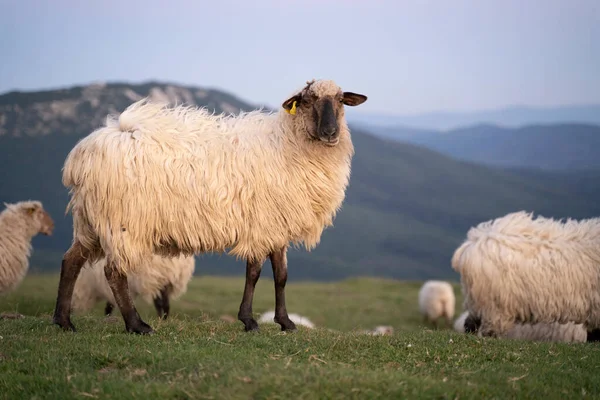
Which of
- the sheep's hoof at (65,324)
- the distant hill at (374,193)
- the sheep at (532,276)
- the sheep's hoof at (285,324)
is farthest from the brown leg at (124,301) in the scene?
the distant hill at (374,193)

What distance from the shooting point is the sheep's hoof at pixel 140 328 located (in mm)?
8511

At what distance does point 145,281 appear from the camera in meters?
14.1

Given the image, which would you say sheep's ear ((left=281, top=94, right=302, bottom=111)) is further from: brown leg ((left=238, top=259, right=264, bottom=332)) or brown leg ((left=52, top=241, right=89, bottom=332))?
brown leg ((left=52, top=241, right=89, bottom=332))

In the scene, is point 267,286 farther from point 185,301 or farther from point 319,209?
point 319,209

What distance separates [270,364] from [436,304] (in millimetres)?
16873

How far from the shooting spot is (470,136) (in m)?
190

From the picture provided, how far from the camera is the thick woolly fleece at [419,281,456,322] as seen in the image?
22703 millimetres

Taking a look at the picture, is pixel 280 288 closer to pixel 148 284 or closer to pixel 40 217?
pixel 148 284

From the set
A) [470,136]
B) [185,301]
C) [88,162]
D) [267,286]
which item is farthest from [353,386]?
[470,136]

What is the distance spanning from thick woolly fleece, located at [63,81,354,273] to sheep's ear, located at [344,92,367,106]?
0.36 m

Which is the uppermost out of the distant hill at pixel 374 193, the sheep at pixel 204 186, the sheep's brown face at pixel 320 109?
the sheep's brown face at pixel 320 109

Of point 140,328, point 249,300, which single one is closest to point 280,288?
point 249,300

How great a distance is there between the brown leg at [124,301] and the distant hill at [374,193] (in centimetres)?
4701

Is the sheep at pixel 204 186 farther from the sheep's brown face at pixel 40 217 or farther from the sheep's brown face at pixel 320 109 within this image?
the sheep's brown face at pixel 40 217
